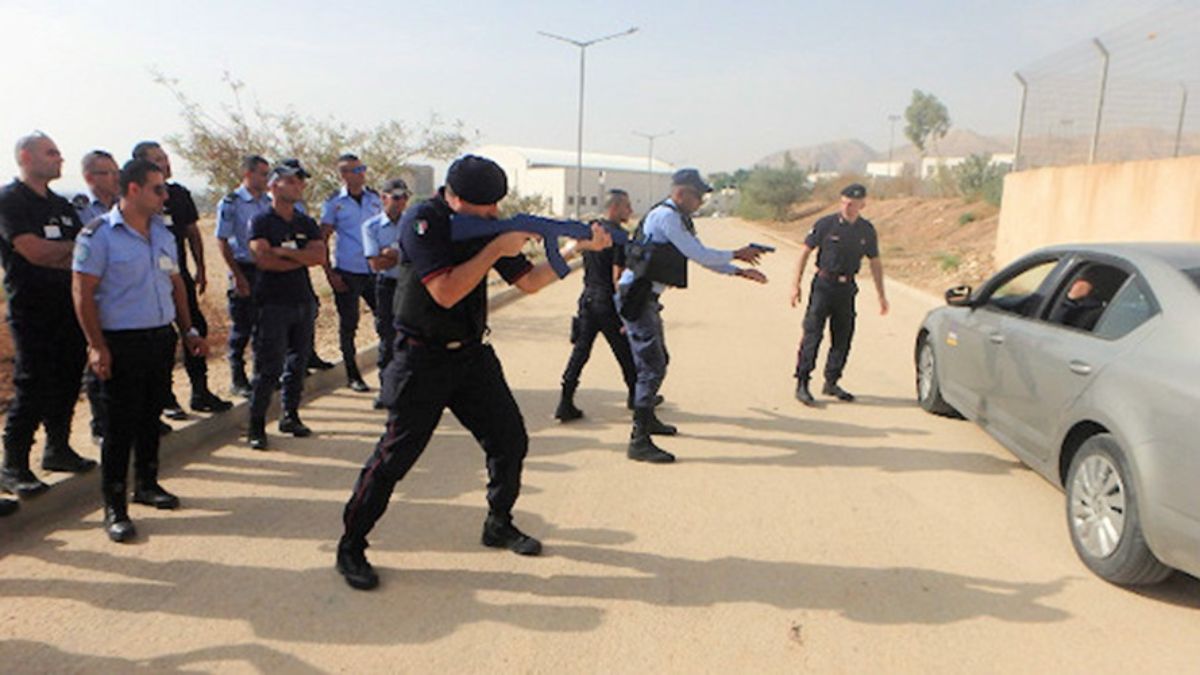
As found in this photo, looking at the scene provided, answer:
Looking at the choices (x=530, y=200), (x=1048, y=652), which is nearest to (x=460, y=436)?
(x=1048, y=652)

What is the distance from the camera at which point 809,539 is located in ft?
12.0

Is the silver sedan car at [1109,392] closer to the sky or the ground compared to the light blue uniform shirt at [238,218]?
closer to the ground

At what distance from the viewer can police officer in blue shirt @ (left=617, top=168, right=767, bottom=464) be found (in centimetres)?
470

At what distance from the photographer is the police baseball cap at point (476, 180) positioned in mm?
2936

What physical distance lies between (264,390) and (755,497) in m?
3.08

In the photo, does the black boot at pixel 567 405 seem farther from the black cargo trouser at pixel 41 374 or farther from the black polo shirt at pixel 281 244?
the black cargo trouser at pixel 41 374

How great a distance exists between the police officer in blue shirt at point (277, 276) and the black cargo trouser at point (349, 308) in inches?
45.0

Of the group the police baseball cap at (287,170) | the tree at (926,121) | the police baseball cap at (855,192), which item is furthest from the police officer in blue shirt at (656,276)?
the tree at (926,121)

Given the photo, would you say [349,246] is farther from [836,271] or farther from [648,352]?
[836,271]

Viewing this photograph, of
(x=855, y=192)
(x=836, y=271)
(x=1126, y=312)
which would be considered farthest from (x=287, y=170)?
(x=1126, y=312)

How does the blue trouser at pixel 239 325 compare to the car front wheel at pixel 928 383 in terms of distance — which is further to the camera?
the car front wheel at pixel 928 383

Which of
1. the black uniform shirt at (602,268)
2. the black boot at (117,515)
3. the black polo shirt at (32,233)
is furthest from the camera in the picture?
the black uniform shirt at (602,268)

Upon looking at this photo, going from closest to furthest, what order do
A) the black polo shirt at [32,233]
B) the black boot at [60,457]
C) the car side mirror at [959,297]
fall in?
the black polo shirt at [32,233], the black boot at [60,457], the car side mirror at [959,297]

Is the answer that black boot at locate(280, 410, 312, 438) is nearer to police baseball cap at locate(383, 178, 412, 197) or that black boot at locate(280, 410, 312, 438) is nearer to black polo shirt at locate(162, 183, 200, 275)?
black polo shirt at locate(162, 183, 200, 275)
